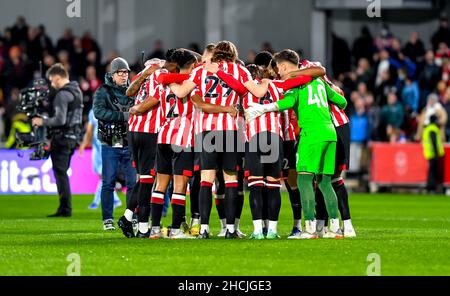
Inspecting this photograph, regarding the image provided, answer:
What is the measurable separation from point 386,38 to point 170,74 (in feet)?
73.0

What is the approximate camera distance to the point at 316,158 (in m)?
14.6

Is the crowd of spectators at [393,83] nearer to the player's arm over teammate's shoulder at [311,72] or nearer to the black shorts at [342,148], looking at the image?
the black shorts at [342,148]

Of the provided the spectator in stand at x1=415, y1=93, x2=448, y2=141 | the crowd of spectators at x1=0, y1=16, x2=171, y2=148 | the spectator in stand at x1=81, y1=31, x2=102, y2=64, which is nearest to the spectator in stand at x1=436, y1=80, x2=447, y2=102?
the spectator in stand at x1=415, y1=93, x2=448, y2=141

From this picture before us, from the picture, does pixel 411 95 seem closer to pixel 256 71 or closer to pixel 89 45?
pixel 89 45

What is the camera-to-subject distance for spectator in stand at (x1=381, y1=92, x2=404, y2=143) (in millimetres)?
31172

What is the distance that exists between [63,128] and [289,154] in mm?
5971

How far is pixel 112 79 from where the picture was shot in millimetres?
16875

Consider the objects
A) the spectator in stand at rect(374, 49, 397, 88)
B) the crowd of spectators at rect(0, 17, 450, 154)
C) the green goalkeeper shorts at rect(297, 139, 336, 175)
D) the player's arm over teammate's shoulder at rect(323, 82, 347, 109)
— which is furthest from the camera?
the spectator in stand at rect(374, 49, 397, 88)

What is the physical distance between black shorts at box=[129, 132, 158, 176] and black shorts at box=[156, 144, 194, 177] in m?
0.34

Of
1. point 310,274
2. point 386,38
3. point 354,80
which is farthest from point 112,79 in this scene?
point 386,38

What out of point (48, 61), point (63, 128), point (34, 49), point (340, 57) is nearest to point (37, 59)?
point (34, 49)

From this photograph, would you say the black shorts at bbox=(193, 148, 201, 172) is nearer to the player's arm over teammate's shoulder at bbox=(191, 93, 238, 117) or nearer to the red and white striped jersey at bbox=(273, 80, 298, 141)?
the player's arm over teammate's shoulder at bbox=(191, 93, 238, 117)

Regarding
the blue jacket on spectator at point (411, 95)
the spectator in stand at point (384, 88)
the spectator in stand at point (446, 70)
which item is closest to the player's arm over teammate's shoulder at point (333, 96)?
the spectator in stand at point (446, 70)

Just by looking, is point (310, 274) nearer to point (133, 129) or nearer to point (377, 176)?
point (133, 129)
